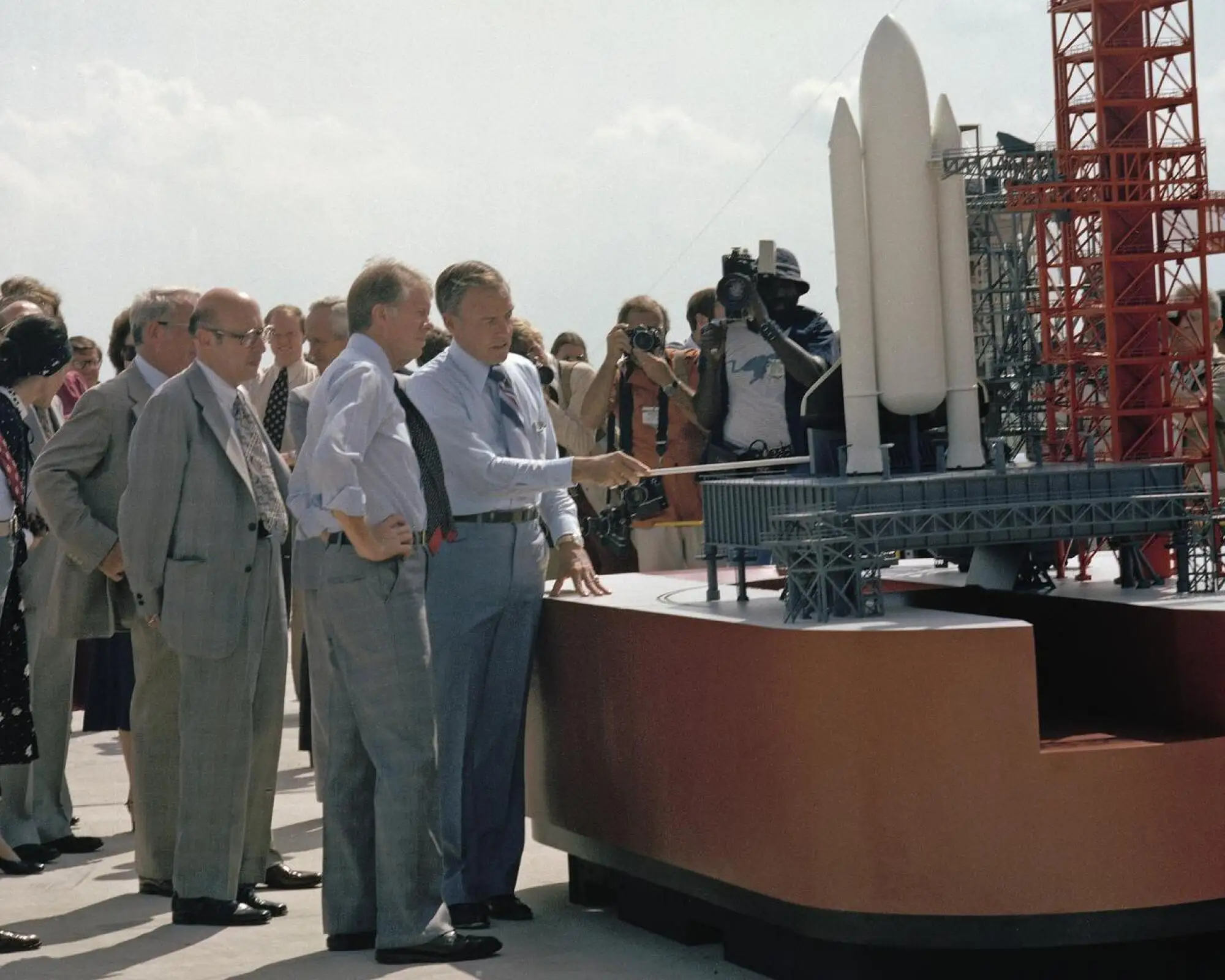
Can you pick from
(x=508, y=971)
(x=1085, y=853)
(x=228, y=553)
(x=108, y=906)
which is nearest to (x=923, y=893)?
(x=1085, y=853)

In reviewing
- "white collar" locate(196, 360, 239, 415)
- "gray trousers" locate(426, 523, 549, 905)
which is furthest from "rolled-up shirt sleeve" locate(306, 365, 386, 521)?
"white collar" locate(196, 360, 239, 415)

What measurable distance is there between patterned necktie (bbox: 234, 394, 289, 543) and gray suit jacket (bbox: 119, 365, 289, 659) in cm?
9

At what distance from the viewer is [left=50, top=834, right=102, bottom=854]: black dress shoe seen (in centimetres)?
886

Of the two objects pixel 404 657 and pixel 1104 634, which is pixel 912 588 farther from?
pixel 404 657

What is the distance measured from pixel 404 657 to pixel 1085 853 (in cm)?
218

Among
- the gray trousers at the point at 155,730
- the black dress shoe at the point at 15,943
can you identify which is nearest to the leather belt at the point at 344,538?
the gray trousers at the point at 155,730

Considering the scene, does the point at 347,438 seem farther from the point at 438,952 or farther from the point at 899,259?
the point at 899,259

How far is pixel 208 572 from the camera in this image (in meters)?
7.15

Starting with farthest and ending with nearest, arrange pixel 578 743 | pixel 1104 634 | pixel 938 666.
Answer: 1. pixel 578 743
2. pixel 1104 634
3. pixel 938 666

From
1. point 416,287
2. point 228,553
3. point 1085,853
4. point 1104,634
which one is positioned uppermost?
point 416,287

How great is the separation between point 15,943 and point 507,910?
5.55ft

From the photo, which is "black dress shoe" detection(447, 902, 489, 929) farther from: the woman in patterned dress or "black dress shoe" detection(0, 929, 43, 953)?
the woman in patterned dress

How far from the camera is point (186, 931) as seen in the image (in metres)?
7.08

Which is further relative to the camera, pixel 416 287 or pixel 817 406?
pixel 817 406
